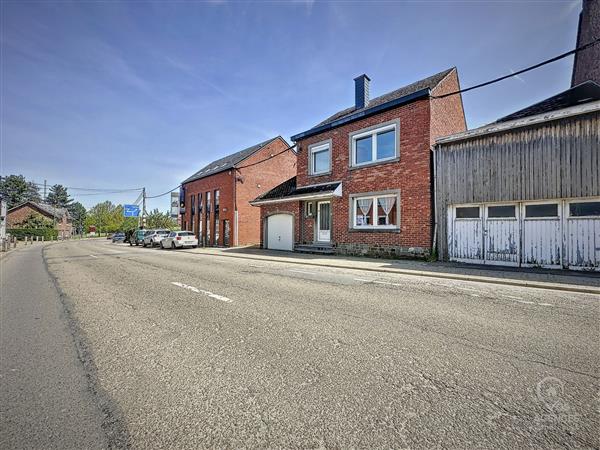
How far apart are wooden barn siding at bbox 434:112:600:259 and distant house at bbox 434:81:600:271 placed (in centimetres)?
2

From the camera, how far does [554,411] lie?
6.91ft

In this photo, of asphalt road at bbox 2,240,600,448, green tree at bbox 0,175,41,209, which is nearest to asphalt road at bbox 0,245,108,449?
asphalt road at bbox 2,240,600,448

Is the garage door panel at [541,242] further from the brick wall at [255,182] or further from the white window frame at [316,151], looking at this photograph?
the brick wall at [255,182]

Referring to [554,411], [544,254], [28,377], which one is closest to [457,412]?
[554,411]

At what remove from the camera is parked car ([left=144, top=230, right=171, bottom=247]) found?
29156 mm

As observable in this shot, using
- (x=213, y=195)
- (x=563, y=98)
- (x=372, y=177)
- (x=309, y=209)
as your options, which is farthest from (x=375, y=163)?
(x=213, y=195)

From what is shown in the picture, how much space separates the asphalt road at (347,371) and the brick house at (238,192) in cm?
1960

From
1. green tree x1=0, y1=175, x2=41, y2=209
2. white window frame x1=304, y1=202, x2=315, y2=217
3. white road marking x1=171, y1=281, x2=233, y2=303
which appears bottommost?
white road marking x1=171, y1=281, x2=233, y2=303

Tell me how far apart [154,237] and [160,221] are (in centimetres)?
3328

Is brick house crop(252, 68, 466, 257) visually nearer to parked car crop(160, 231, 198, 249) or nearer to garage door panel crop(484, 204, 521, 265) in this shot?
garage door panel crop(484, 204, 521, 265)

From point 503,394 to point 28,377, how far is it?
14.0ft

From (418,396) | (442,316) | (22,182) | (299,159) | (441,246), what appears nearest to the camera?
(418,396)

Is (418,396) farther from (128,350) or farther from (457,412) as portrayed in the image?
(128,350)

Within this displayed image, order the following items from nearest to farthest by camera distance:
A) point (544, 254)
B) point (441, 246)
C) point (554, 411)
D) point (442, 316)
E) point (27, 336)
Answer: point (554, 411), point (27, 336), point (442, 316), point (544, 254), point (441, 246)
